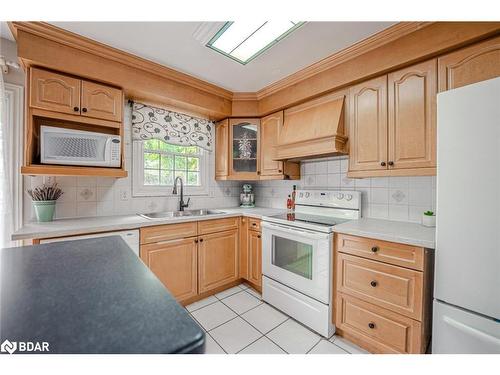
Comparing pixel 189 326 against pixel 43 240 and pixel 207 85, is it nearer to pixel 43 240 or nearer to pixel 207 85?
pixel 43 240

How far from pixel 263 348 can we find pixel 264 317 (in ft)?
1.19

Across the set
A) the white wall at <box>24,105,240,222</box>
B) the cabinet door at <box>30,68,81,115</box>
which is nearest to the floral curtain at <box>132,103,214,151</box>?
the white wall at <box>24,105,240,222</box>

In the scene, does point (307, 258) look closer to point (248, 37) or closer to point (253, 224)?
point (253, 224)

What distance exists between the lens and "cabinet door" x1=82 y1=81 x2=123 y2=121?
68.4 inches

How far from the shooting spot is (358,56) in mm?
1751

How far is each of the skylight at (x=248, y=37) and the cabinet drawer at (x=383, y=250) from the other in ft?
5.12

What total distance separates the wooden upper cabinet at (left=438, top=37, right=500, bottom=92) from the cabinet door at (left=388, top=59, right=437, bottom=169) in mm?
56

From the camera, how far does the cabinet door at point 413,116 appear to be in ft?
4.83

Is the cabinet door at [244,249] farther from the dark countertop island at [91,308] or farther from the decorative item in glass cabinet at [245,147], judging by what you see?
the dark countertop island at [91,308]

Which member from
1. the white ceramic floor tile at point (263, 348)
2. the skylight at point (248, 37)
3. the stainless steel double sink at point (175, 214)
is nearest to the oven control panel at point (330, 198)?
the stainless steel double sink at point (175, 214)

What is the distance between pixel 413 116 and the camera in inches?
61.0

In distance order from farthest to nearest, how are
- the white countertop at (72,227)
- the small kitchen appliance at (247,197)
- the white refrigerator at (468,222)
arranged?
1. the small kitchen appliance at (247,197)
2. the white countertop at (72,227)
3. the white refrigerator at (468,222)

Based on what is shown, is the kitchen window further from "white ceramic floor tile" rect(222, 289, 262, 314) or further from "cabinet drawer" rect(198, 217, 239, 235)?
"white ceramic floor tile" rect(222, 289, 262, 314)

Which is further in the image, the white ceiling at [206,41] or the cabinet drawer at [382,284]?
the white ceiling at [206,41]
